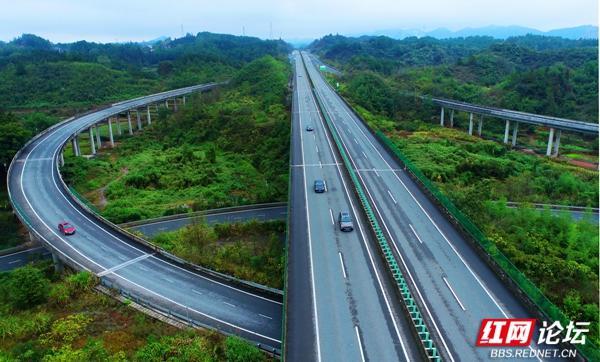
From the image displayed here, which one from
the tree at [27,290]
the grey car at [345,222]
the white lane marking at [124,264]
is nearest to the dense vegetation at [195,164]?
the white lane marking at [124,264]

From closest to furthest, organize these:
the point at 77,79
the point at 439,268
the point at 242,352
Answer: the point at 242,352 → the point at 439,268 → the point at 77,79

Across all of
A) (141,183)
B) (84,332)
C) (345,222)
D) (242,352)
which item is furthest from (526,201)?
(141,183)

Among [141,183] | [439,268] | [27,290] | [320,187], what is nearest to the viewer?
[439,268]

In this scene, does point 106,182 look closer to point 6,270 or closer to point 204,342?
point 6,270

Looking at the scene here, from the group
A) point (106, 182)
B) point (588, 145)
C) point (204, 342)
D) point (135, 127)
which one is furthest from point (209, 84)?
point (204, 342)

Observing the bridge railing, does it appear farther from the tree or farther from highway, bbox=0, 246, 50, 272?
highway, bbox=0, 246, 50, 272

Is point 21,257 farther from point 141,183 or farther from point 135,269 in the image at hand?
point 141,183
